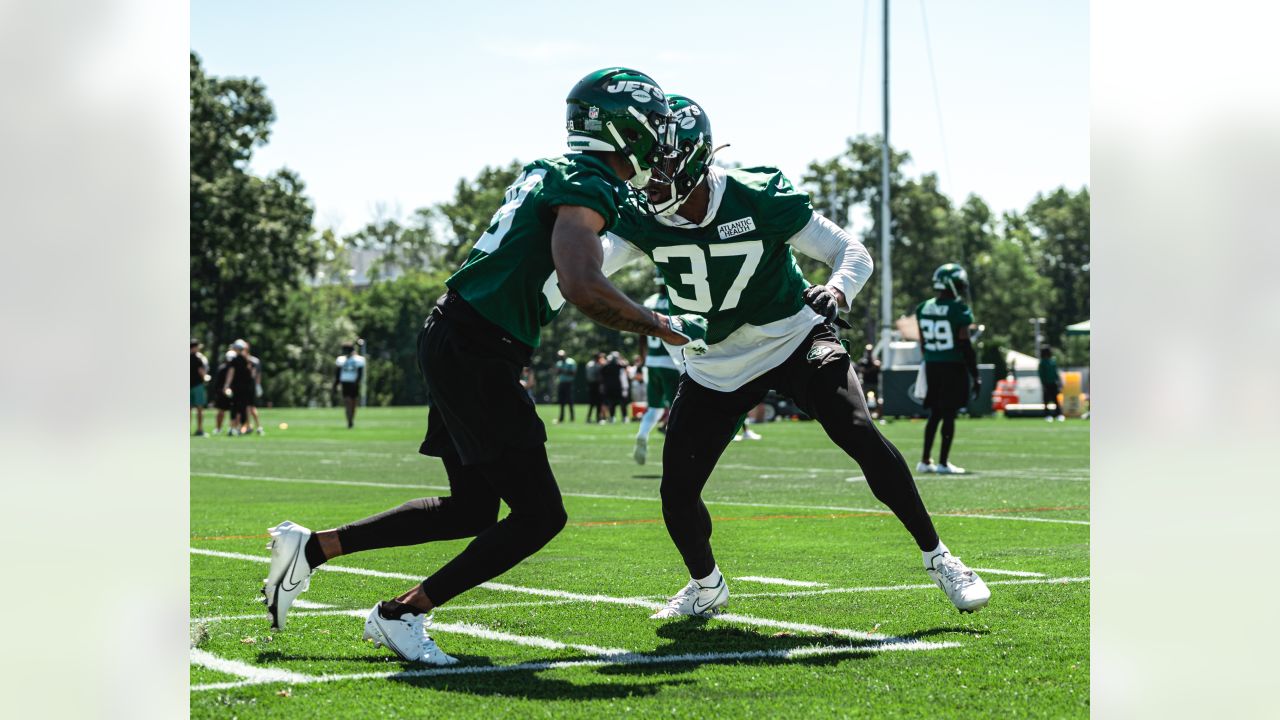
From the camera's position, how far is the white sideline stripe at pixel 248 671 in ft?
15.0

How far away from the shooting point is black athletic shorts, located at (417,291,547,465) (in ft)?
16.1

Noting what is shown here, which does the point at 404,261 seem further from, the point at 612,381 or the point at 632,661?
the point at 632,661

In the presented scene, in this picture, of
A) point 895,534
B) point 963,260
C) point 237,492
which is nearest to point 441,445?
point 895,534

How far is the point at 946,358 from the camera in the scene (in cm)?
1493

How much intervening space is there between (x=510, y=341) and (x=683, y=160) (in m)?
1.13

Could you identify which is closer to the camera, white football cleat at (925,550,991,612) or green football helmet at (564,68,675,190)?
green football helmet at (564,68,675,190)

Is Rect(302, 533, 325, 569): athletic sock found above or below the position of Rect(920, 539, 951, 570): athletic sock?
above

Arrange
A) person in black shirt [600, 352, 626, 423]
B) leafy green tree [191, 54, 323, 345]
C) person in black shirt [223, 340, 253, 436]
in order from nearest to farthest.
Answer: person in black shirt [223, 340, 253, 436] → person in black shirt [600, 352, 626, 423] → leafy green tree [191, 54, 323, 345]

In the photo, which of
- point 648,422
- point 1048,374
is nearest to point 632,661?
point 648,422

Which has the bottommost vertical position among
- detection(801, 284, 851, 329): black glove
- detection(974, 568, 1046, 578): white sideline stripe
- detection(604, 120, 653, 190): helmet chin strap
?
detection(974, 568, 1046, 578): white sideline stripe

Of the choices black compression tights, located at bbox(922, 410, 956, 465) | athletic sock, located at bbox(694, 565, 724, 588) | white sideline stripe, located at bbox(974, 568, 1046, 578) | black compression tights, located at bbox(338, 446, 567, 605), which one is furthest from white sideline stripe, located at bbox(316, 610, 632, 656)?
black compression tights, located at bbox(922, 410, 956, 465)

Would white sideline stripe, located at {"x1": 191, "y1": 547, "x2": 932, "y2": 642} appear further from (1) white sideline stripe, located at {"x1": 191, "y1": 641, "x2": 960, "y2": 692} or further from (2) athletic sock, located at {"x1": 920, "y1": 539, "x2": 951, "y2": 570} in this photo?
(2) athletic sock, located at {"x1": 920, "y1": 539, "x2": 951, "y2": 570}

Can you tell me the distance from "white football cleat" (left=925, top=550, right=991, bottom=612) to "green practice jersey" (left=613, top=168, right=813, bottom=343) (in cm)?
118
